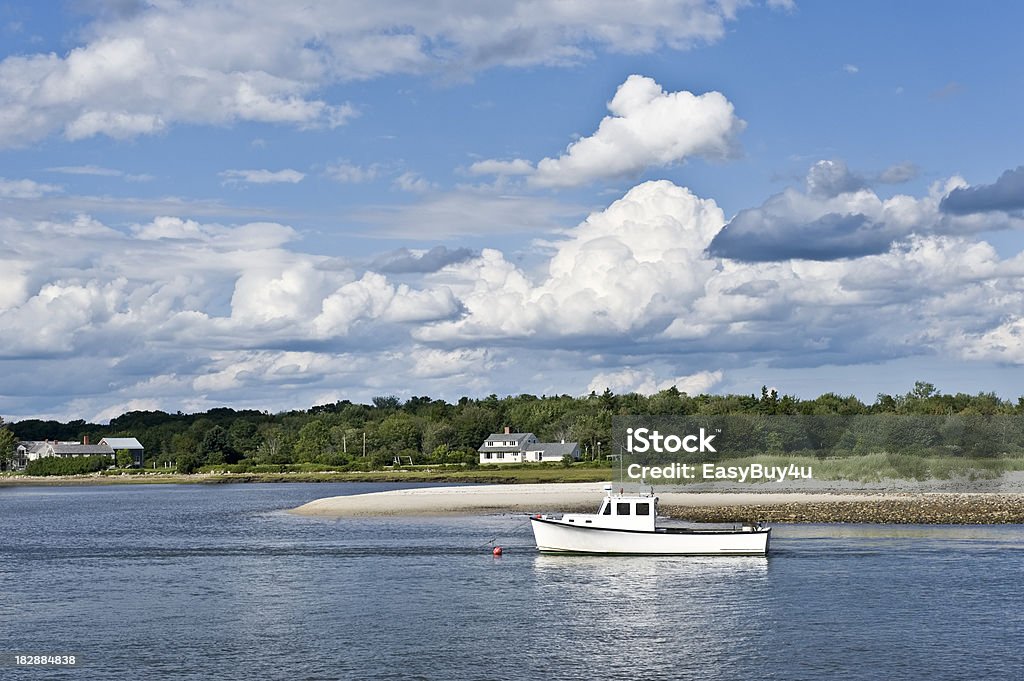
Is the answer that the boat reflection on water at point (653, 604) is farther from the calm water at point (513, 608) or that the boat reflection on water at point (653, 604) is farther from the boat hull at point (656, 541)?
the boat hull at point (656, 541)

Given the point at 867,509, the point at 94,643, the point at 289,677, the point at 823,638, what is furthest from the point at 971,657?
the point at 867,509

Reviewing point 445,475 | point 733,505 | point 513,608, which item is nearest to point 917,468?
point 733,505

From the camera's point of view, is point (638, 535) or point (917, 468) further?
point (917, 468)

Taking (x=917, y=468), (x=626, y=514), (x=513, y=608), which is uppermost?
(x=917, y=468)

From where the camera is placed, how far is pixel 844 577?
53.8 metres

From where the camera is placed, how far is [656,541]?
59.9 metres

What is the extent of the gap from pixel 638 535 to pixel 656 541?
0.99m

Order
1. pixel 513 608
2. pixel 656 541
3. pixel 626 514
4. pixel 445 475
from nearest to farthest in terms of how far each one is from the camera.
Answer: pixel 513 608, pixel 656 541, pixel 626 514, pixel 445 475

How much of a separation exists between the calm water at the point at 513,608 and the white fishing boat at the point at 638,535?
798 mm

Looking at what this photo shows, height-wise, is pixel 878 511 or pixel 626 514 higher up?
pixel 626 514

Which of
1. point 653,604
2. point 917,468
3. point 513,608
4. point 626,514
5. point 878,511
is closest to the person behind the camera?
point 513,608

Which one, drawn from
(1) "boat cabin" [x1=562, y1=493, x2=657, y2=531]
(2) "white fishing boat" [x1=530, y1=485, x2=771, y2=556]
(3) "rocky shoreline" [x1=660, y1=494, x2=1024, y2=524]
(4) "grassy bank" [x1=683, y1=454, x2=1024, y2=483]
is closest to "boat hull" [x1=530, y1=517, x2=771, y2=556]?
(2) "white fishing boat" [x1=530, y1=485, x2=771, y2=556]

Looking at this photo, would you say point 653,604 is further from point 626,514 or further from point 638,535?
point 626,514

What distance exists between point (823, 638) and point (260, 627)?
20.8 meters
